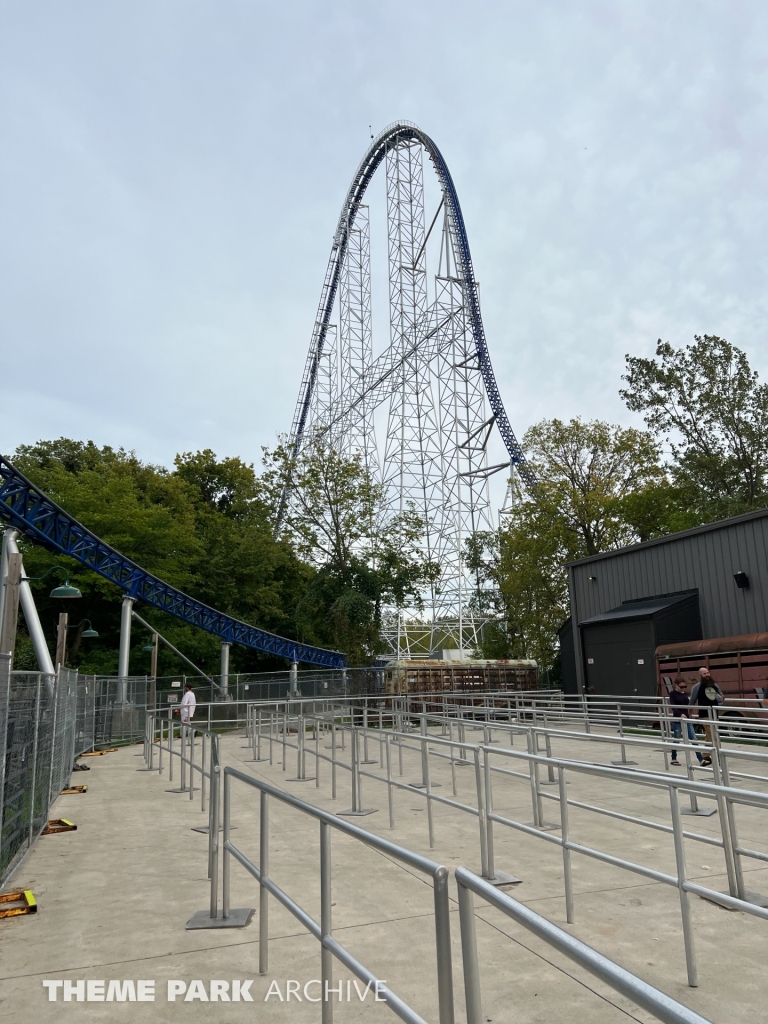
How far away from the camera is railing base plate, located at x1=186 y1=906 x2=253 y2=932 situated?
5.30 m

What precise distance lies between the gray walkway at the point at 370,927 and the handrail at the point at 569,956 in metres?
1.78

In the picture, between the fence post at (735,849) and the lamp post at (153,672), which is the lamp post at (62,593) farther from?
the fence post at (735,849)

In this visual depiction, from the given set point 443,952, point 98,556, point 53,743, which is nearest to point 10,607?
point 53,743

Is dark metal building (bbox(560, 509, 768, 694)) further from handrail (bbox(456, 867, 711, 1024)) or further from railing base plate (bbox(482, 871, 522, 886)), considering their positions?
handrail (bbox(456, 867, 711, 1024))

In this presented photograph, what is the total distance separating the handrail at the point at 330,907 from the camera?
2.24 metres

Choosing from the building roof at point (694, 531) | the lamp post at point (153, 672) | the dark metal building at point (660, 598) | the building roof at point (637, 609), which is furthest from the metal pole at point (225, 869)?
the building roof at point (637, 609)

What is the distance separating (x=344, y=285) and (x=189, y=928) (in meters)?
41.5

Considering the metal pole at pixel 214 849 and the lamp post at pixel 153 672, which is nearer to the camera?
the metal pole at pixel 214 849

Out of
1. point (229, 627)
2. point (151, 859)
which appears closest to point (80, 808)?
point (151, 859)

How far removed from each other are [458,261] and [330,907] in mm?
41937

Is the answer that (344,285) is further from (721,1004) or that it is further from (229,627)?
(721,1004)

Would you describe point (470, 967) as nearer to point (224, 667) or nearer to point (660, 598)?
point (660, 598)

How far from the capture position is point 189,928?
5277 mm

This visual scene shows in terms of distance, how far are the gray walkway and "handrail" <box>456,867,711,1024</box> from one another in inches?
70.3
